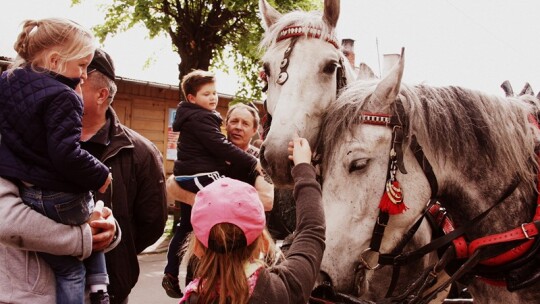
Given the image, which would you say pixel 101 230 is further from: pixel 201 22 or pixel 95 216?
pixel 201 22

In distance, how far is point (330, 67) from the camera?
8.32 ft

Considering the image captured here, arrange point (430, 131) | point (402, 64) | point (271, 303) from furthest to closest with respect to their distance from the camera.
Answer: point (430, 131), point (402, 64), point (271, 303)

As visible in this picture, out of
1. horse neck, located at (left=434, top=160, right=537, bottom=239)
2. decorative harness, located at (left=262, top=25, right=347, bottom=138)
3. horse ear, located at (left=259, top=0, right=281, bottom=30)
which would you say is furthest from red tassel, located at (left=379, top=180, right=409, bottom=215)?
horse ear, located at (left=259, top=0, right=281, bottom=30)

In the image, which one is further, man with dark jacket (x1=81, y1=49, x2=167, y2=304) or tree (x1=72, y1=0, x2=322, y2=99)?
tree (x1=72, y1=0, x2=322, y2=99)

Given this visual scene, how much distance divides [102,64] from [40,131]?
0.62 meters

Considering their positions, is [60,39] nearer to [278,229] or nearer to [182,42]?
[278,229]

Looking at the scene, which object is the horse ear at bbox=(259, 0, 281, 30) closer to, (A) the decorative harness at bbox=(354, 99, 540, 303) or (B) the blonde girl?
(A) the decorative harness at bbox=(354, 99, 540, 303)

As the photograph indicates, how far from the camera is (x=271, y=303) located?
4.73 feet

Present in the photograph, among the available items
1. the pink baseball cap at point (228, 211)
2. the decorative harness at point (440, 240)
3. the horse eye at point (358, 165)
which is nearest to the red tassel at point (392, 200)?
the decorative harness at point (440, 240)

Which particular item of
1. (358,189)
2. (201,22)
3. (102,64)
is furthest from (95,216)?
(201,22)

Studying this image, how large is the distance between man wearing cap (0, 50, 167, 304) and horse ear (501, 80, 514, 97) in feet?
6.12

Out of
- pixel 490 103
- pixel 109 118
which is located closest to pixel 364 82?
pixel 490 103

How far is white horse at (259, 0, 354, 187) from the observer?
231 cm

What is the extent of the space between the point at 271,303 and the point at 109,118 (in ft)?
4.37
